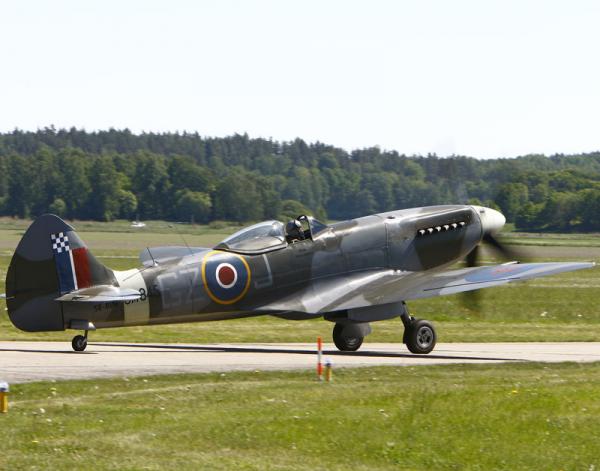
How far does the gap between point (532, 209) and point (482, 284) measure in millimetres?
53088

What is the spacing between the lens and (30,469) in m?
10.5

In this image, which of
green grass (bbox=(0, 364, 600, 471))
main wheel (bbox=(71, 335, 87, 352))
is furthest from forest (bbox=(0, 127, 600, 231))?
green grass (bbox=(0, 364, 600, 471))

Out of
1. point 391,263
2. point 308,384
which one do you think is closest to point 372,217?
point 391,263

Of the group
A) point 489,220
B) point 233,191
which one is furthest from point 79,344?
point 233,191

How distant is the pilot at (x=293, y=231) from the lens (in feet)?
68.5

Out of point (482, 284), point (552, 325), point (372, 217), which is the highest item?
point (372, 217)

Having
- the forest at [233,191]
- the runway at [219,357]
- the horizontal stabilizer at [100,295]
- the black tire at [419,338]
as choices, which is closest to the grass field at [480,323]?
the runway at [219,357]

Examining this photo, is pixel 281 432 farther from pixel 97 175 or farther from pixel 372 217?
pixel 97 175

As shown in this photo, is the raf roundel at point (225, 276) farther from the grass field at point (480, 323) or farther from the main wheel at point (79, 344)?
the grass field at point (480, 323)

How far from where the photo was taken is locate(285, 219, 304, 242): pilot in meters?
20.9

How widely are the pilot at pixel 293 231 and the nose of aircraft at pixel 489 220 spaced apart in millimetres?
4325

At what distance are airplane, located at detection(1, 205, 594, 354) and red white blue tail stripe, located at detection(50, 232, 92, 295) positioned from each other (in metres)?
0.02

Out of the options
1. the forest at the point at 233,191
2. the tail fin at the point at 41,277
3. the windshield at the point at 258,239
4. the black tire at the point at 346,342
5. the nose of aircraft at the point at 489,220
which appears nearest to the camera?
the tail fin at the point at 41,277

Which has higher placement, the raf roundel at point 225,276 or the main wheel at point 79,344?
the raf roundel at point 225,276
